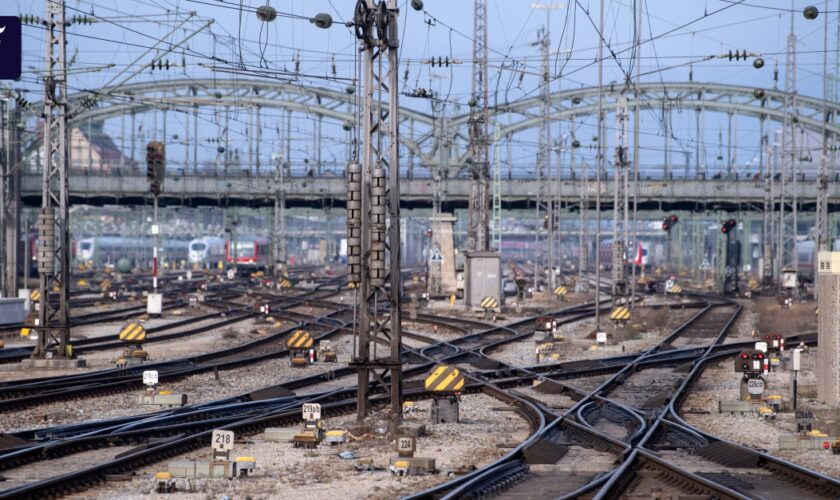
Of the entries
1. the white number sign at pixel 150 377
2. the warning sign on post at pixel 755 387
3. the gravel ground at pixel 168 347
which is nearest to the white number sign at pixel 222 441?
the white number sign at pixel 150 377

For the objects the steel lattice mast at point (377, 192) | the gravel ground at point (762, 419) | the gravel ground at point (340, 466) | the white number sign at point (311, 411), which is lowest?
the gravel ground at point (762, 419)

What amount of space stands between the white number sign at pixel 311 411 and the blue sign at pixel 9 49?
37.9ft

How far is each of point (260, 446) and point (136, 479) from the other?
3274 millimetres

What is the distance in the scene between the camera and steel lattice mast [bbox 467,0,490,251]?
2072 inches

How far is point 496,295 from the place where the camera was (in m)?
53.6

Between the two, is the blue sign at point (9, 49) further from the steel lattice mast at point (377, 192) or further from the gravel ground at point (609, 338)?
the gravel ground at point (609, 338)

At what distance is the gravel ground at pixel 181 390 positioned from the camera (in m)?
20.6

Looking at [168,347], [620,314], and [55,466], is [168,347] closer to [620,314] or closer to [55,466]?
[620,314]

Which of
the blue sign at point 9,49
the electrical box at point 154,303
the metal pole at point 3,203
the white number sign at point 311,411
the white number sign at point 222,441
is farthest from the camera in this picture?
the metal pole at point 3,203

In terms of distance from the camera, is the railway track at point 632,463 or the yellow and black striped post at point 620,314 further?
the yellow and black striped post at point 620,314

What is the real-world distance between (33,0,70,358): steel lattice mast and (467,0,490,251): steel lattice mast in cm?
2467

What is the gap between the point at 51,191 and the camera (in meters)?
28.7

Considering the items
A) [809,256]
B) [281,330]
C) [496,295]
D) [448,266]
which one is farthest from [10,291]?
[809,256]

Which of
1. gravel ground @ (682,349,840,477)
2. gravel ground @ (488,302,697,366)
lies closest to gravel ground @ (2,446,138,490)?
gravel ground @ (682,349,840,477)
